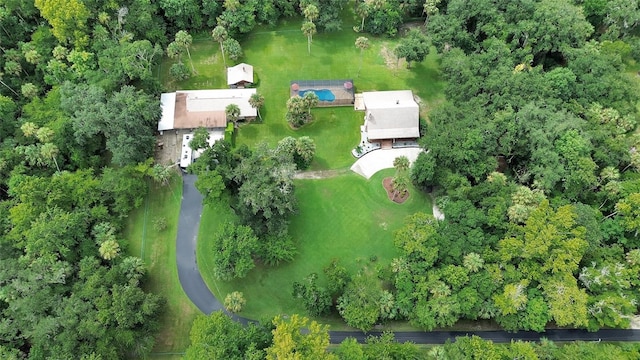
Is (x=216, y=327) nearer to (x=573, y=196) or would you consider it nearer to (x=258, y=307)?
(x=258, y=307)

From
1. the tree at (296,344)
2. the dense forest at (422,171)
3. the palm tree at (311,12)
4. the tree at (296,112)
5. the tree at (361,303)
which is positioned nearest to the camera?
the tree at (296,344)

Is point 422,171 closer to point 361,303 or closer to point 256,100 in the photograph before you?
point 361,303

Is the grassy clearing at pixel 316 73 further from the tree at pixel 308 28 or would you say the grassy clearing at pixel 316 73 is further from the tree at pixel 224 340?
the tree at pixel 224 340

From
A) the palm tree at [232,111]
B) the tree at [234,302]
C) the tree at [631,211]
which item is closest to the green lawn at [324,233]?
the tree at [234,302]

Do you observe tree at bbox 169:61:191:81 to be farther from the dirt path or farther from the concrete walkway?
the concrete walkway

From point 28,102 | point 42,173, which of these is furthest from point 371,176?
point 28,102

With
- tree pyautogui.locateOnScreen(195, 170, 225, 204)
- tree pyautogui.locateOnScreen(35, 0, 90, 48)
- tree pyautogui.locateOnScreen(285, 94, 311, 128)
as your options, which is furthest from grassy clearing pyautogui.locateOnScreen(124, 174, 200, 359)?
tree pyautogui.locateOnScreen(35, 0, 90, 48)
